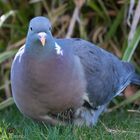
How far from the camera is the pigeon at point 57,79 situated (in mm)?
3262

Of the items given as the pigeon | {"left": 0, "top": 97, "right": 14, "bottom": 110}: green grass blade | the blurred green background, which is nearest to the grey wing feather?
the pigeon

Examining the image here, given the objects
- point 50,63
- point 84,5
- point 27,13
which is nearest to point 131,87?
point 84,5

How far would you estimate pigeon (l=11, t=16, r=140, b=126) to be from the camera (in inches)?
128

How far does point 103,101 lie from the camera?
379cm

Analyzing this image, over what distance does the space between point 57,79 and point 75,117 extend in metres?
0.39

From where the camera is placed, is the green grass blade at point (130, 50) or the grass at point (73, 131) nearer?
the grass at point (73, 131)

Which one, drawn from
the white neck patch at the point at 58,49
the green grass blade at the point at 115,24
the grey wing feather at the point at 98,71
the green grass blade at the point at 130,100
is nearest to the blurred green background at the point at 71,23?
the green grass blade at the point at 115,24

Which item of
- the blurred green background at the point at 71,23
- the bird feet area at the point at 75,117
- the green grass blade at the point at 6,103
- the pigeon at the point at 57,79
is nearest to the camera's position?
the pigeon at the point at 57,79

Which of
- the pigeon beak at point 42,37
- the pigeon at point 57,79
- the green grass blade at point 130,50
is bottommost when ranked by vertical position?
the green grass blade at point 130,50

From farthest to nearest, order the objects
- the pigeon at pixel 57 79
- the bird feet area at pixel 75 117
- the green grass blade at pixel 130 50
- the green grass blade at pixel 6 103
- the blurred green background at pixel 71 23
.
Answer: the blurred green background at pixel 71 23, the green grass blade at pixel 6 103, the green grass blade at pixel 130 50, the bird feet area at pixel 75 117, the pigeon at pixel 57 79

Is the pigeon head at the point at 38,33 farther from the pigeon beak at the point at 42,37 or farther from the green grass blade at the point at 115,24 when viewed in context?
the green grass blade at the point at 115,24

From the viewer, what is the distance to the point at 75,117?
11.8 feet

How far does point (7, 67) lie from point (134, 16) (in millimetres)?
1308

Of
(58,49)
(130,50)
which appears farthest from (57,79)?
(130,50)
